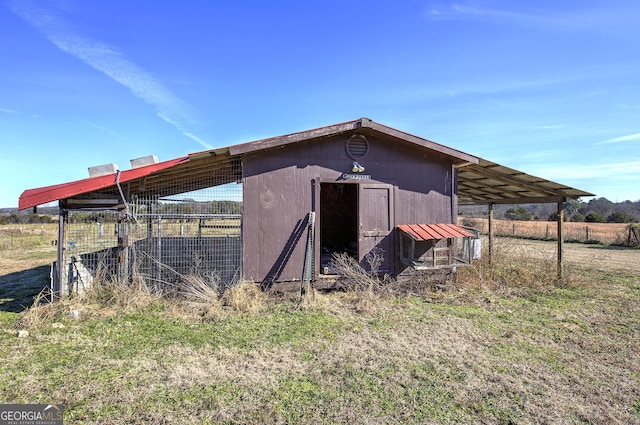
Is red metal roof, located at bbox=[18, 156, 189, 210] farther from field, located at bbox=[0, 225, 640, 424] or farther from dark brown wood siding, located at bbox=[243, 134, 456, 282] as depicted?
field, located at bbox=[0, 225, 640, 424]

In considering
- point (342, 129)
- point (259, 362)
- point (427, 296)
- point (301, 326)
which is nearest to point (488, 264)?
point (427, 296)

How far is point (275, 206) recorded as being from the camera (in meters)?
7.43

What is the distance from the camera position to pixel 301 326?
564cm

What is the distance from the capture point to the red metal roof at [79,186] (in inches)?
244

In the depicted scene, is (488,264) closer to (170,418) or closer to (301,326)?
(301,326)

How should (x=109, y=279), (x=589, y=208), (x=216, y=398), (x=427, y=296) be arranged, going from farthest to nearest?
(x=589, y=208), (x=427, y=296), (x=109, y=279), (x=216, y=398)

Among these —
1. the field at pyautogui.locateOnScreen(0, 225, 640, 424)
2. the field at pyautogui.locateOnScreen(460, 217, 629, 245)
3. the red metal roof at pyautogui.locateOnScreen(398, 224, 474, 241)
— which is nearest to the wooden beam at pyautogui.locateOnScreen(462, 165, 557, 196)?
the red metal roof at pyautogui.locateOnScreen(398, 224, 474, 241)

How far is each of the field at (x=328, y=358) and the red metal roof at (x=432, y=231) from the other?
133cm

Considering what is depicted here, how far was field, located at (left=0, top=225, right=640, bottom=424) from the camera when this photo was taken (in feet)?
11.0

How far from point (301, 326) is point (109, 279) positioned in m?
4.27

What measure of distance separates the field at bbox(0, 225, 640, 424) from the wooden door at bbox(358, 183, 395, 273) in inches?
35.5
